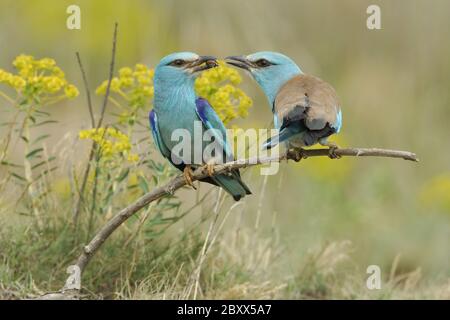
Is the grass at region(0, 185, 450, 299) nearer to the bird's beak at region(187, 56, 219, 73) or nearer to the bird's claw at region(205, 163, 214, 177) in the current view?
the bird's claw at region(205, 163, 214, 177)

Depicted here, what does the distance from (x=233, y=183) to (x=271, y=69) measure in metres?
0.59

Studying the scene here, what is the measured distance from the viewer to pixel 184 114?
4777 millimetres

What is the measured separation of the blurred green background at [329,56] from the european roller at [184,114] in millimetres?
2563

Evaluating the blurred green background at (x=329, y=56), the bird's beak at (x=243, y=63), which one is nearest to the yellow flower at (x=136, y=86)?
the bird's beak at (x=243, y=63)

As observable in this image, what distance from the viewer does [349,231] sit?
7383 mm

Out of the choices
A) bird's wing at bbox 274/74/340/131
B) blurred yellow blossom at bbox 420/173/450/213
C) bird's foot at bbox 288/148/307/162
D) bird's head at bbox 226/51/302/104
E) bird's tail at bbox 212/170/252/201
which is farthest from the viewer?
blurred yellow blossom at bbox 420/173/450/213

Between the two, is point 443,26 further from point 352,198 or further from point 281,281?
point 281,281

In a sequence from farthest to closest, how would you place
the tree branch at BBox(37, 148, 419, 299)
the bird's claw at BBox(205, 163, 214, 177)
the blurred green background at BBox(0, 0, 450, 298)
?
the blurred green background at BBox(0, 0, 450, 298), the bird's claw at BBox(205, 163, 214, 177), the tree branch at BBox(37, 148, 419, 299)

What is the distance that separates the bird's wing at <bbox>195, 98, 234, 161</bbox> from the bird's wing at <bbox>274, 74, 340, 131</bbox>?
45 centimetres

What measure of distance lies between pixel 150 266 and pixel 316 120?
1541 mm

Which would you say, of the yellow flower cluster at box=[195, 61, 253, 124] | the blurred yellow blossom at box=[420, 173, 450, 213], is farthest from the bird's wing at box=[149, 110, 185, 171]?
the blurred yellow blossom at box=[420, 173, 450, 213]

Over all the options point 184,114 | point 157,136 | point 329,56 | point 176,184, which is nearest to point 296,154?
point 176,184

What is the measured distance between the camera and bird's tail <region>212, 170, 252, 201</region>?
476cm

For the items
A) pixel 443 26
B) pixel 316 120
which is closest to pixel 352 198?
pixel 443 26
